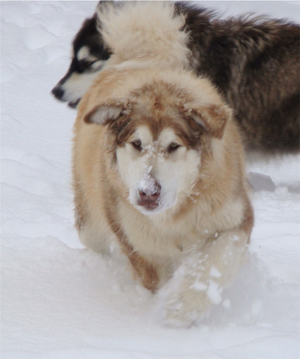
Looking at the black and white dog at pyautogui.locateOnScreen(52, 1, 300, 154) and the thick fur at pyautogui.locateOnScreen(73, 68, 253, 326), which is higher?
the thick fur at pyautogui.locateOnScreen(73, 68, 253, 326)

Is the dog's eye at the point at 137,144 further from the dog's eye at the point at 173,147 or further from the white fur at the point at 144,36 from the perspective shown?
the white fur at the point at 144,36

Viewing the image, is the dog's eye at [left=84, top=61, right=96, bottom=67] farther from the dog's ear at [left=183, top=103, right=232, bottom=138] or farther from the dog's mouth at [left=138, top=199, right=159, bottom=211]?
the dog's mouth at [left=138, top=199, right=159, bottom=211]

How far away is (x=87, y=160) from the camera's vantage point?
376cm

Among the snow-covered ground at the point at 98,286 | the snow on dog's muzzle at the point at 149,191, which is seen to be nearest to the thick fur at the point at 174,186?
the snow on dog's muzzle at the point at 149,191

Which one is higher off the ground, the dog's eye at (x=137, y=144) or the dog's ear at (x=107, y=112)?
the dog's ear at (x=107, y=112)

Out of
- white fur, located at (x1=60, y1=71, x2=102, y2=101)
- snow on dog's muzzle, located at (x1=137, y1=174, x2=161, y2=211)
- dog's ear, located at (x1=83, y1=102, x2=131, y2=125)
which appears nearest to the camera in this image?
snow on dog's muzzle, located at (x1=137, y1=174, x2=161, y2=211)

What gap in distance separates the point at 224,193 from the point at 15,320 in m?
1.23

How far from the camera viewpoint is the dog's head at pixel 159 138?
2.80 m

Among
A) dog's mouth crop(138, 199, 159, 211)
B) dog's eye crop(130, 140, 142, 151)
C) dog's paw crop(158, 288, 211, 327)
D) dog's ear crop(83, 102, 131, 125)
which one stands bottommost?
dog's paw crop(158, 288, 211, 327)

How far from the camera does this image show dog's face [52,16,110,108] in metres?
5.75

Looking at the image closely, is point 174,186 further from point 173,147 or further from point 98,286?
point 98,286

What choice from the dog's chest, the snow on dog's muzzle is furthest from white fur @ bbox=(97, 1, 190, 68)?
the snow on dog's muzzle

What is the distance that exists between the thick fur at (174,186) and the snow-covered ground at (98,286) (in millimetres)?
185

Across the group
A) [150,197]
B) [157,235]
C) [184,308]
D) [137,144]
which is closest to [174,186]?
[150,197]
